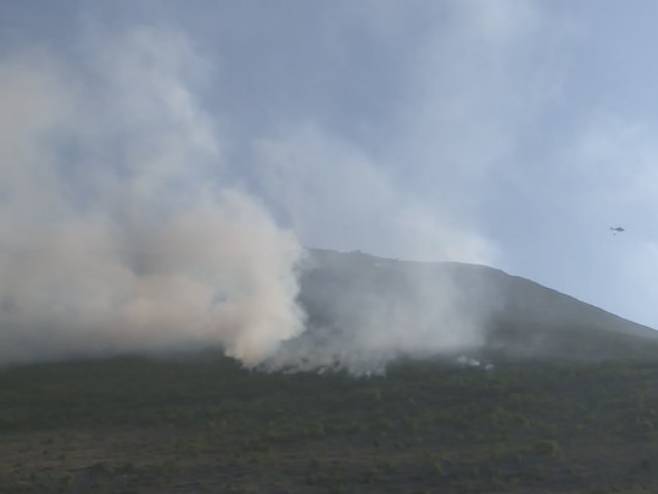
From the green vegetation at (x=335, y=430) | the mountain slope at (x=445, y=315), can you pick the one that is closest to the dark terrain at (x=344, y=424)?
the green vegetation at (x=335, y=430)

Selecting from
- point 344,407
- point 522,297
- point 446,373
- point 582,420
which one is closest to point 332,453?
point 344,407

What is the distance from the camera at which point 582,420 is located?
1387 inches

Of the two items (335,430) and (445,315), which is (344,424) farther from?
(445,315)

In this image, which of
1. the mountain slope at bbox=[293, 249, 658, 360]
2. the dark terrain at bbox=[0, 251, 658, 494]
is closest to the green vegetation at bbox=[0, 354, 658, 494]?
the dark terrain at bbox=[0, 251, 658, 494]

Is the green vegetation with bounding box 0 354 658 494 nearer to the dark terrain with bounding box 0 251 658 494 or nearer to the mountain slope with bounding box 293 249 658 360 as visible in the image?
the dark terrain with bounding box 0 251 658 494

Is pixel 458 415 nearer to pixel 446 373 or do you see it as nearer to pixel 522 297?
pixel 446 373

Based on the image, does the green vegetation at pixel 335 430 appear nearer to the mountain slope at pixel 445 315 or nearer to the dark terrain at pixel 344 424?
Answer: the dark terrain at pixel 344 424

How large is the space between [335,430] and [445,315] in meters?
30.9

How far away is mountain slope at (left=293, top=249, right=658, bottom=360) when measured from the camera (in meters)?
53.1

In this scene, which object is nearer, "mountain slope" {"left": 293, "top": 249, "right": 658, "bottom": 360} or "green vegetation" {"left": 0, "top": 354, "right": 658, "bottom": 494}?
"green vegetation" {"left": 0, "top": 354, "right": 658, "bottom": 494}

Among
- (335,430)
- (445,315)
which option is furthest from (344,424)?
(445,315)

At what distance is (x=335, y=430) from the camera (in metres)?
35.0

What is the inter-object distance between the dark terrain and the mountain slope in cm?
78

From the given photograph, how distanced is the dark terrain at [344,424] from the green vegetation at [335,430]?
3.3 inches
